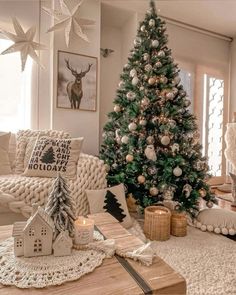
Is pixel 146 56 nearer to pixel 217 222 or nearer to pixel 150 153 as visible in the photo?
pixel 150 153

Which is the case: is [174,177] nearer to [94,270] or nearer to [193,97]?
[94,270]

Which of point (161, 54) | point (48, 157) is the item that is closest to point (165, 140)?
point (161, 54)

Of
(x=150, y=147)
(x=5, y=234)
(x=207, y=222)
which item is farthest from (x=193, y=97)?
(x=5, y=234)

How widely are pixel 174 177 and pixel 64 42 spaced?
210cm

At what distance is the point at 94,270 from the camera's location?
0.82 meters

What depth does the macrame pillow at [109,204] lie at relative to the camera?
201 cm

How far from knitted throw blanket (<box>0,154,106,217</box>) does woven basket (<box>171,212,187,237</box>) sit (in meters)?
0.70

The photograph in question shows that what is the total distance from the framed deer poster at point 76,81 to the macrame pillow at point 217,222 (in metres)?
1.86

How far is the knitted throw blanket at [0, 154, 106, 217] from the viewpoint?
73.4 inches

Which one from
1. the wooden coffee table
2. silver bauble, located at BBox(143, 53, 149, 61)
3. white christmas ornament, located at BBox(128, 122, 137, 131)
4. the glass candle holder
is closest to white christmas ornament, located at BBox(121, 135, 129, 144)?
white christmas ornament, located at BBox(128, 122, 137, 131)

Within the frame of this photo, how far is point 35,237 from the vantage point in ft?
2.88

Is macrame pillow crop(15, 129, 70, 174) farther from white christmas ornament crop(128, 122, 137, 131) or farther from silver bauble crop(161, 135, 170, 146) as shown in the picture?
silver bauble crop(161, 135, 170, 146)

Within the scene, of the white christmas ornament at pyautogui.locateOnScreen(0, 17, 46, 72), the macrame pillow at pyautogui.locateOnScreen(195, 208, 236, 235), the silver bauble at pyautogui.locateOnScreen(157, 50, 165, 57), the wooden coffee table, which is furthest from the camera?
the white christmas ornament at pyautogui.locateOnScreen(0, 17, 46, 72)

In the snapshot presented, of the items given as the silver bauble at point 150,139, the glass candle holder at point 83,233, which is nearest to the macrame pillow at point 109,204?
the silver bauble at point 150,139
